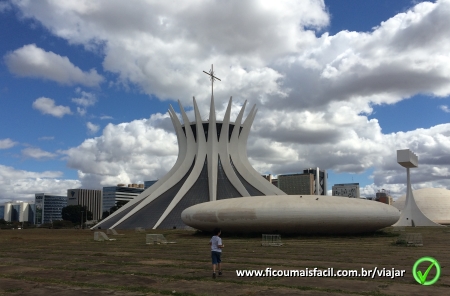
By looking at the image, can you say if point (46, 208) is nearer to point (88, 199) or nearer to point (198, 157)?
point (88, 199)

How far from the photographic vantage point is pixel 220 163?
5800 cm

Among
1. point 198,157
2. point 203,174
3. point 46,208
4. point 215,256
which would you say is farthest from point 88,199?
point 215,256

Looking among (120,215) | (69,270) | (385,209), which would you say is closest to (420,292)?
(69,270)

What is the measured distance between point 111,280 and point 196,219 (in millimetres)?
18312

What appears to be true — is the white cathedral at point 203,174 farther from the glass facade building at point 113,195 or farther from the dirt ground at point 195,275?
the glass facade building at point 113,195

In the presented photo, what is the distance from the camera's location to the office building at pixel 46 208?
607ft

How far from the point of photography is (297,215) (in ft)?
83.8

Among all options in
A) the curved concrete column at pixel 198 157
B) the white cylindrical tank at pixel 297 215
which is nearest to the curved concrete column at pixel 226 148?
the curved concrete column at pixel 198 157

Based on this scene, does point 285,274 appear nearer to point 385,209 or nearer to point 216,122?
point 385,209

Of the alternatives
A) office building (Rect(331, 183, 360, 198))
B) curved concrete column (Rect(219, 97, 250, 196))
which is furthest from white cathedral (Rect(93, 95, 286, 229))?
office building (Rect(331, 183, 360, 198))

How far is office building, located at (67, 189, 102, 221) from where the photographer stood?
173m

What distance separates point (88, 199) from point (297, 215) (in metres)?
164

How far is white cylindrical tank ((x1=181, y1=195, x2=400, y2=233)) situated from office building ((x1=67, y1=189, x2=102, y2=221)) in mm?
153741

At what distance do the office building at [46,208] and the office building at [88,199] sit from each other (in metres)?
17.6
